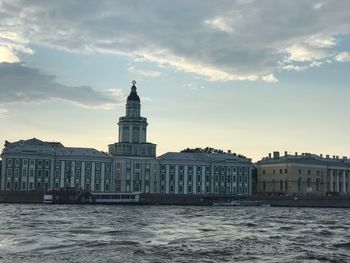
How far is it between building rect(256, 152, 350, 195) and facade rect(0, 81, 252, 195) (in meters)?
6.97

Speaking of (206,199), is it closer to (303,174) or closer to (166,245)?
(303,174)

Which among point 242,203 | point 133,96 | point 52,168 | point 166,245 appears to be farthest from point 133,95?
point 166,245

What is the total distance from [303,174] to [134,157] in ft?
107

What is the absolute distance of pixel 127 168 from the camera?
107625 mm

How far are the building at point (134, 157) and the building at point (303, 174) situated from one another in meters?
25.1

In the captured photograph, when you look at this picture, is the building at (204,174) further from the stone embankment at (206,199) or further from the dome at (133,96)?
the dome at (133,96)

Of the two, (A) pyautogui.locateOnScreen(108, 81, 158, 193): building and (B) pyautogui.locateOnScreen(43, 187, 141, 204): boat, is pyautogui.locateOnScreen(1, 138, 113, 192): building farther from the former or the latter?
(B) pyautogui.locateOnScreen(43, 187, 141, 204): boat

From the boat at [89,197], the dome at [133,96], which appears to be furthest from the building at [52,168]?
the dome at [133,96]

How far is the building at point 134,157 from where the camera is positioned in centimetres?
10719

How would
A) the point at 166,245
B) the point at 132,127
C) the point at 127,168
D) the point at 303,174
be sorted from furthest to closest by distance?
the point at 303,174, the point at 132,127, the point at 127,168, the point at 166,245

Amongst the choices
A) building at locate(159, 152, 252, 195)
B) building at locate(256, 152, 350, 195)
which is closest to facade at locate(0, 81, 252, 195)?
building at locate(159, 152, 252, 195)

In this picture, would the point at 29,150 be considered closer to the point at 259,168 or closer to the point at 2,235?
the point at 259,168

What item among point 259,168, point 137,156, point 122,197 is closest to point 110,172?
point 137,156

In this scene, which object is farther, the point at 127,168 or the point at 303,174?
the point at 303,174
